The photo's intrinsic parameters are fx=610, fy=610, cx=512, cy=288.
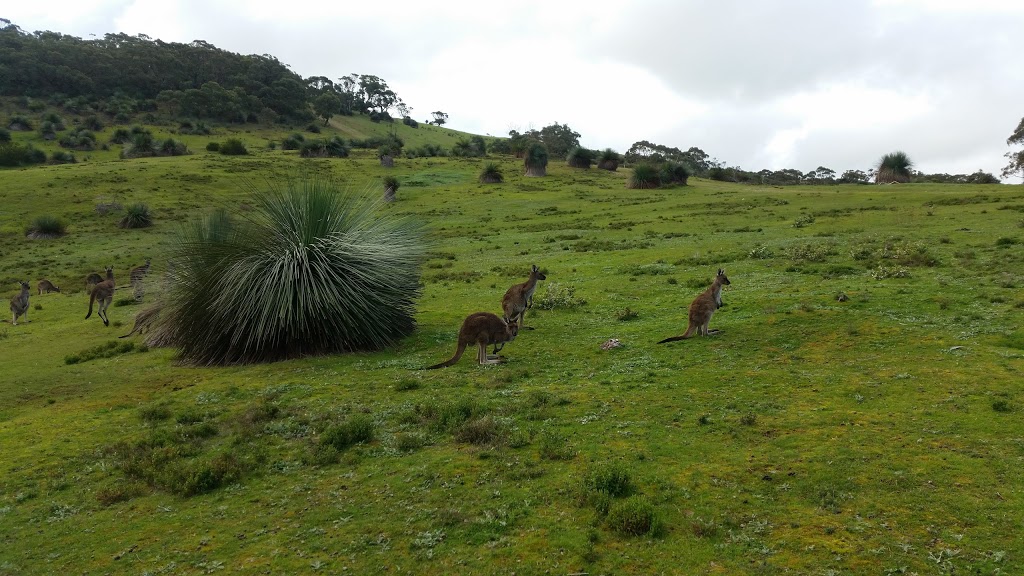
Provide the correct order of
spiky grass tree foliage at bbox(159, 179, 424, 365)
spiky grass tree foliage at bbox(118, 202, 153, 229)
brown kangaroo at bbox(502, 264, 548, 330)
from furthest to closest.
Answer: spiky grass tree foliage at bbox(118, 202, 153, 229)
brown kangaroo at bbox(502, 264, 548, 330)
spiky grass tree foliage at bbox(159, 179, 424, 365)

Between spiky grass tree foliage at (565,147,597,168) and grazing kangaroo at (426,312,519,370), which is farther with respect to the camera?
spiky grass tree foliage at (565,147,597,168)

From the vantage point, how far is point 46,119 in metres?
78.2

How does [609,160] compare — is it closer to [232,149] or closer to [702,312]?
[232,149]

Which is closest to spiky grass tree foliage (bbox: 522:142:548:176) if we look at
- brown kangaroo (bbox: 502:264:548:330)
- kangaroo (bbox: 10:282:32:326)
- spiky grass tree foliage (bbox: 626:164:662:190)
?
spiky grass tree foliage (bbox: 626:164:662:190)

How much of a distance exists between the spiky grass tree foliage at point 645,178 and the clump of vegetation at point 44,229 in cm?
4126

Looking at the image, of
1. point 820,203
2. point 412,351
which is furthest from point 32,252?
point 820,203

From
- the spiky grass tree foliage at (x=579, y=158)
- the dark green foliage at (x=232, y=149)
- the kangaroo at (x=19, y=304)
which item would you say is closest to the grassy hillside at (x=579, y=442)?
the kangaroo at (x=19, y=304)

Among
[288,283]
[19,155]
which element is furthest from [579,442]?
[19,155]

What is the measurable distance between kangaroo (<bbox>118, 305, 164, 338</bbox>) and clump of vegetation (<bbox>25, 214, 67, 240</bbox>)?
27.4 meters

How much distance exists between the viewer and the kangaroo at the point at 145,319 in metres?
17.1

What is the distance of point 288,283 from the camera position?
13.4 metres

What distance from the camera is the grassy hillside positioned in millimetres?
5676

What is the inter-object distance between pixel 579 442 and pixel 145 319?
15001 millimetres

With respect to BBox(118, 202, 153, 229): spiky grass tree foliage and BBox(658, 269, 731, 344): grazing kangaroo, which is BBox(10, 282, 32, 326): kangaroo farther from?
BBox(658, 269, 731, 344): grazing kangaroo
